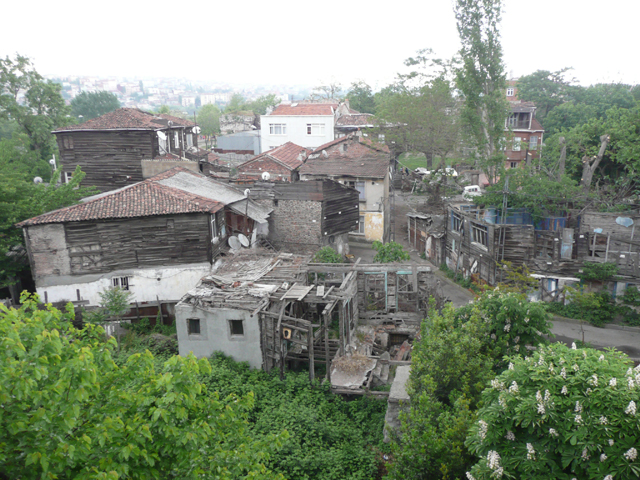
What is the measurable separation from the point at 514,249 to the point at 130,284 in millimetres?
17615

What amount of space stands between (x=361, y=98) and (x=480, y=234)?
51.0 meters

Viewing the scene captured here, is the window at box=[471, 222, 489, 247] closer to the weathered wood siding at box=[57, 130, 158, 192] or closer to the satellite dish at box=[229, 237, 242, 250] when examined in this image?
the satellite dish at box=[229, 237, 242, 250]

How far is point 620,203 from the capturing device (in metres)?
25.2

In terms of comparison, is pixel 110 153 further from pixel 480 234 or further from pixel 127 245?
pixel 480 234

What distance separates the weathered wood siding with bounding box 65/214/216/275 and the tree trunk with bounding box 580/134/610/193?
21655mm

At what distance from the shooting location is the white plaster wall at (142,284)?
21016 millimetres

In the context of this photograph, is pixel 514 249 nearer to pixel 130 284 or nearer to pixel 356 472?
pixel 356 472

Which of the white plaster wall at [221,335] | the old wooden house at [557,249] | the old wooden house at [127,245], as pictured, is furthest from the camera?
the old wooden house at [557,249]

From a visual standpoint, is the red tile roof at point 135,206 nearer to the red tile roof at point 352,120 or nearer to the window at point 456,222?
the window at point 456,222

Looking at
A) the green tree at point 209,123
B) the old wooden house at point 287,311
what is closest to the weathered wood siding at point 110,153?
the old wooden house at point 287,311

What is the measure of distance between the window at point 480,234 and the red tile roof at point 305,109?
2658 centimetres

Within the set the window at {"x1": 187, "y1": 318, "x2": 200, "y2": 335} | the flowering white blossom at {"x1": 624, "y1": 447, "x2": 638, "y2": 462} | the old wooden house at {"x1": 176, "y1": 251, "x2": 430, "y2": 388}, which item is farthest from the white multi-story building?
the flowering white blossom at {"x1": 624, "y1": 447, "x2": 638, "y2": 462}

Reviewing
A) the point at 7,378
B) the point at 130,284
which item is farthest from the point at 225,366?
the point at 7,378

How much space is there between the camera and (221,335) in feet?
55.8
